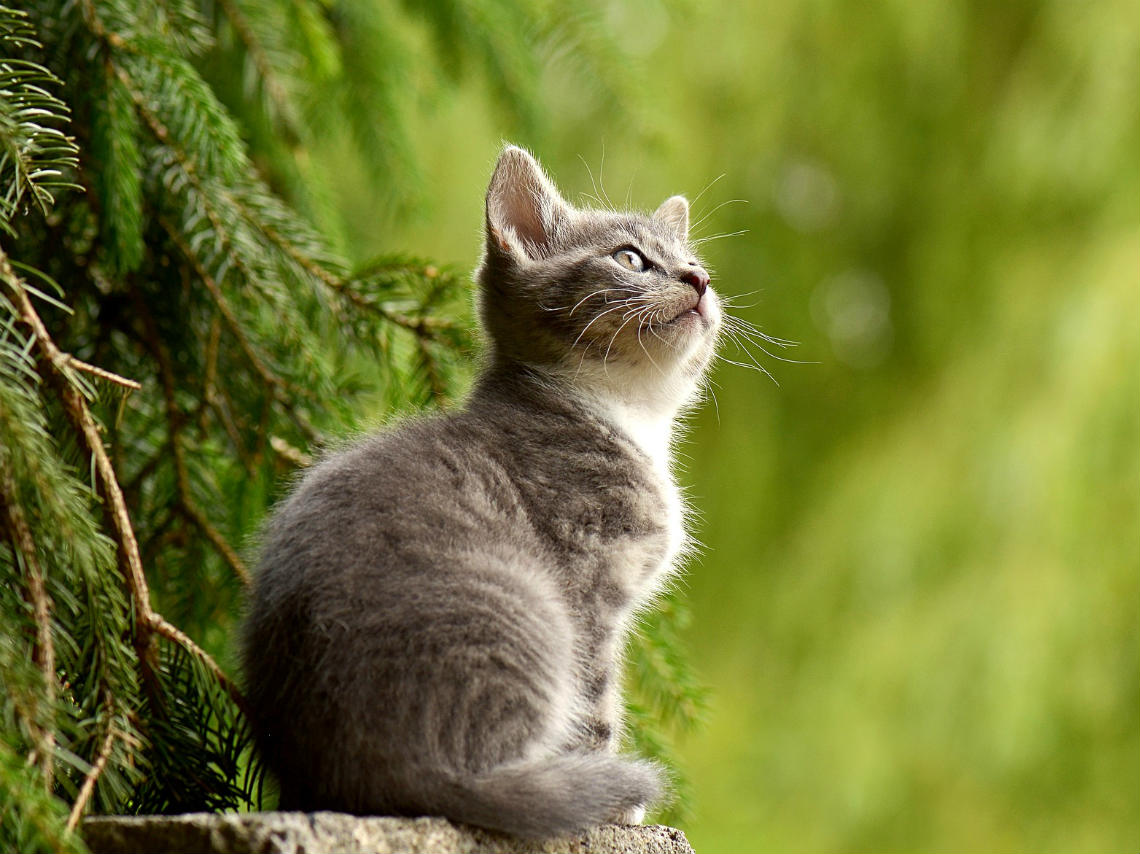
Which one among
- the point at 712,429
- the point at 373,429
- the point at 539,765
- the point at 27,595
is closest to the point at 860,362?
the point at 712,429

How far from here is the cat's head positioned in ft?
6.53

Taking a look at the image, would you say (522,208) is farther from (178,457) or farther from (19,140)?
(19,140)

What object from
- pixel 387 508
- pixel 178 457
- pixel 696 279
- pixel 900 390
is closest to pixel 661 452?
pixel 696 279

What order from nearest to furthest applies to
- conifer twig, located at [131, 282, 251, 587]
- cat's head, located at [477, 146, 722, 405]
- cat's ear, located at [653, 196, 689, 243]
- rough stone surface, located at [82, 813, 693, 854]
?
rough stone surface, located at [82, 813, 693, 854], conifer twig, located at [131, 282, 251, 587], cat's head, located at [477, 146, 722, 405], cat's ear, located at [653, 196, 689, 243]

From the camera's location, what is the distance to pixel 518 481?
173cm

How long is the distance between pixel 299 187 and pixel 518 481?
993 mm

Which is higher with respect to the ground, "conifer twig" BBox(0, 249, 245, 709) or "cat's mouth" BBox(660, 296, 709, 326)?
"cat's mouth" BBox(660, 296, 709, 326)

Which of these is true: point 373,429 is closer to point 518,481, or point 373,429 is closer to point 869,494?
point 518,481

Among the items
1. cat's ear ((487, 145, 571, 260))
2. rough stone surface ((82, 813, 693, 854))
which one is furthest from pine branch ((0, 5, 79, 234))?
cat's ear ((487, 145, 571, 260))

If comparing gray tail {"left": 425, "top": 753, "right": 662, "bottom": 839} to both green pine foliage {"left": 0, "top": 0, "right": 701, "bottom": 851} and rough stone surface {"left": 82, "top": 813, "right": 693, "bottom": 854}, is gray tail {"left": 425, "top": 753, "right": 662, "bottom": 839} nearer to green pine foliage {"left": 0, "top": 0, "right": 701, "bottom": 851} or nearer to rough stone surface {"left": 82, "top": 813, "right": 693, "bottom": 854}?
rough stone surface {"left": 82, "top": 813, "right": 693, "bottom": 854}

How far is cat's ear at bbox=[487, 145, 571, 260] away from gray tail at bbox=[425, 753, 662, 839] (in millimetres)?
991

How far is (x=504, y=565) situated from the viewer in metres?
1.54

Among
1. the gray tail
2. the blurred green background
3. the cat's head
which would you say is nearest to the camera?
the gray tail

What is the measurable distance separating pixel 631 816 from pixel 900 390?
3.04m
